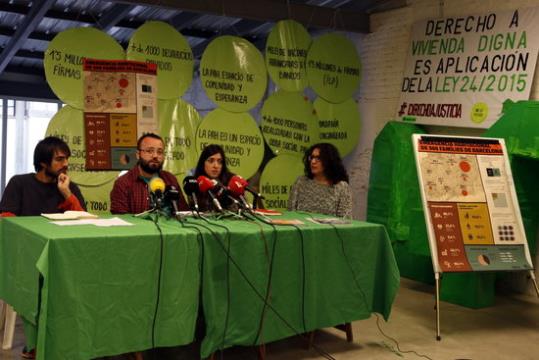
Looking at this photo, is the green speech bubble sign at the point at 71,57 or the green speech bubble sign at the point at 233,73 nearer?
the green speech bubble sign at the point at 71,57

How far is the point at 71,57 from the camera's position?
153 inches

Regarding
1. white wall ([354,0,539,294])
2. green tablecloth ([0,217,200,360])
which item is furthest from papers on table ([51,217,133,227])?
white wall ([354,0,539,294])

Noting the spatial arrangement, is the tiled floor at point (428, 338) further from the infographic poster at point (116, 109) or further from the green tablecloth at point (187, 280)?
the infographic poster at point (116, 109)

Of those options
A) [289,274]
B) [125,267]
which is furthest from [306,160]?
[125,267]

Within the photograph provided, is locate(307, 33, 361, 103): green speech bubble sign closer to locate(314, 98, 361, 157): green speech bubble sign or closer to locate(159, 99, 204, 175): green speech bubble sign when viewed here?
locate(314, 98, 361, 157): green speech bubble sign

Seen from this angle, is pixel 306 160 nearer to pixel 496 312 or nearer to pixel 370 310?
pixel 370 310

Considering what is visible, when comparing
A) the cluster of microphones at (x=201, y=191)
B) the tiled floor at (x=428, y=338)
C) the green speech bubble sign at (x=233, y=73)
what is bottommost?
the tiled floor at (x=428, y=338)

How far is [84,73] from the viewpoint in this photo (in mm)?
3924

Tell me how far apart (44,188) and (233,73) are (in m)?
1.89

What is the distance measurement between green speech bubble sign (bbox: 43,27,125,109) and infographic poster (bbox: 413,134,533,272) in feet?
7.41

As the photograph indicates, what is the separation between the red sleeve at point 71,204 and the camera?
3074 mm

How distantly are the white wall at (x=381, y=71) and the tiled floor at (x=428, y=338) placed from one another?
165cm

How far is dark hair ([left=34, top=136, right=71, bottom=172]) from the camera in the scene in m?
3.09

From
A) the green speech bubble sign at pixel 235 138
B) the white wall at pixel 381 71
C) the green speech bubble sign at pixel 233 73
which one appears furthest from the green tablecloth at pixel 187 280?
the white wall at pixel 381 71
